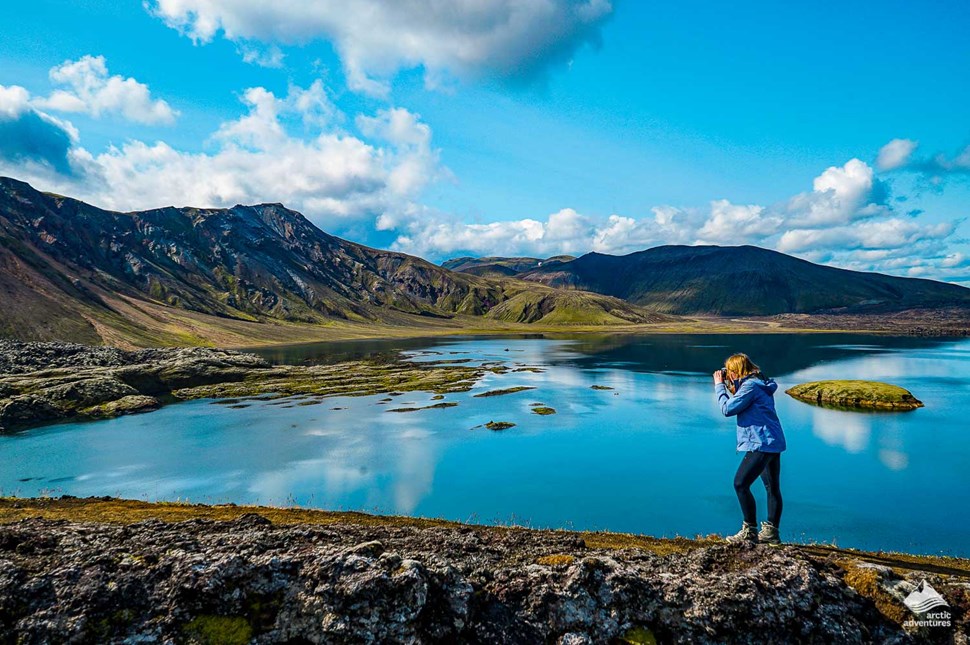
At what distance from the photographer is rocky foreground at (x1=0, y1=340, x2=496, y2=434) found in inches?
3031

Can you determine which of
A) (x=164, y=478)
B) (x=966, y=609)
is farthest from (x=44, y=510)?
(x=966, y=609)

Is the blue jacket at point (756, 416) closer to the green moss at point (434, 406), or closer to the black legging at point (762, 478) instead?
the black legging at point (762, 478)

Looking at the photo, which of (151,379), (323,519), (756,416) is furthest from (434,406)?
(756,416)

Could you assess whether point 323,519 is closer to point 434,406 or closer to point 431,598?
point 431,598

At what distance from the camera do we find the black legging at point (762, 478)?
40.8ft

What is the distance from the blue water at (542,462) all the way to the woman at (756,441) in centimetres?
2138

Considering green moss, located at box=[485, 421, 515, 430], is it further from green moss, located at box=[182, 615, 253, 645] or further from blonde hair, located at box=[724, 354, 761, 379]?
green moss, located at box=[182, 615, 253, 645]

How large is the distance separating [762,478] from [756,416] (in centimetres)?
160

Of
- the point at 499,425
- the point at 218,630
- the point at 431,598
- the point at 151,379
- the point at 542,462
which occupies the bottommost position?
the point at 542,462

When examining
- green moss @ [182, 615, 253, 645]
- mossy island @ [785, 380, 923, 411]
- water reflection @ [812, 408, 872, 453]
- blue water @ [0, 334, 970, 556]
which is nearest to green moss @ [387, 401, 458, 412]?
blue water @ [0, 334, 970, 556]

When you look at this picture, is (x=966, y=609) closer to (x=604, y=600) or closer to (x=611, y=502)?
(x=604, y=600)

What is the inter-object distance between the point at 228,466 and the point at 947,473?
68469mm

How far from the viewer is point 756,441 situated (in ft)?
40.4

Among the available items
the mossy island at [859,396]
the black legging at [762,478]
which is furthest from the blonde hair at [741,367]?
the mossy island at [859,396]
